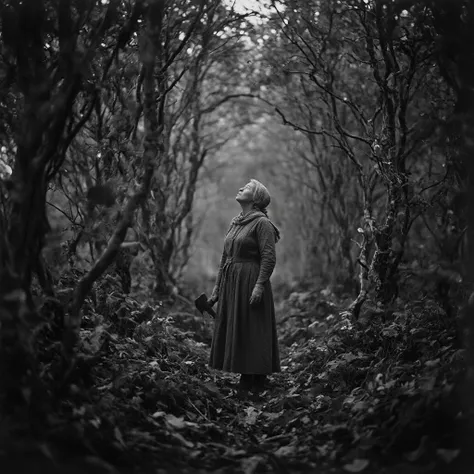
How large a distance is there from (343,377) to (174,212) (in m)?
7.04

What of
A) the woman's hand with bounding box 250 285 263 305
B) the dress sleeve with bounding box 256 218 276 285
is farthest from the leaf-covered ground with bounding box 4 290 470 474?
the dress sleeve with bounding box 256 218 276 285

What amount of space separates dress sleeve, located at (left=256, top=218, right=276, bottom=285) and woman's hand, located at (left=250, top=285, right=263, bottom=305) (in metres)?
0.05

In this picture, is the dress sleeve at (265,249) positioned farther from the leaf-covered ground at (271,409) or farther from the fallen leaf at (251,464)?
the fallen leaf at (251,464)

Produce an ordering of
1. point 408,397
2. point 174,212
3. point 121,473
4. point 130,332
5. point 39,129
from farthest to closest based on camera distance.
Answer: point 174,212
point 130,332
point 408,397
point 39,129
point 121,473

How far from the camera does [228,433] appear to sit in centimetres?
460

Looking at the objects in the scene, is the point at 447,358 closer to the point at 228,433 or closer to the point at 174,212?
the point at 228,433

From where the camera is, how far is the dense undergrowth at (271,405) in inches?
135

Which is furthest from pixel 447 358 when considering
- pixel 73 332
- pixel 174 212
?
pixel 174 212

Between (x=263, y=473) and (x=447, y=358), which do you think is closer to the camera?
(x=263, y=473)

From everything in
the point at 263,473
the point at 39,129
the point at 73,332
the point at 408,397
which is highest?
the point at 39,129

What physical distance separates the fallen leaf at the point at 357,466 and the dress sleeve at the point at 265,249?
3.08 m

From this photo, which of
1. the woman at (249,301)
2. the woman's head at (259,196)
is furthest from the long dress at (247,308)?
the woman's head at (259,196)

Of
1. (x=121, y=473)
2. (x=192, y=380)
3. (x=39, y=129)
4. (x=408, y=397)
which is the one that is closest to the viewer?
(x=121, y=473)

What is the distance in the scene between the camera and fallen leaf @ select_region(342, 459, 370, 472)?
3.31m
